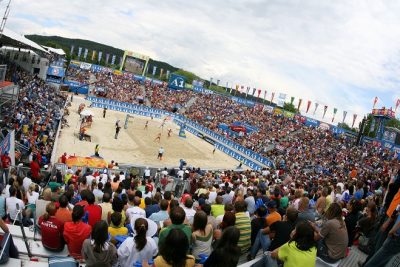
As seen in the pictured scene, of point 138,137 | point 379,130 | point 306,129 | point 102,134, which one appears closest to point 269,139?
point 306,129

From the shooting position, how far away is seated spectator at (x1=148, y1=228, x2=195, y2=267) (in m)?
3.72

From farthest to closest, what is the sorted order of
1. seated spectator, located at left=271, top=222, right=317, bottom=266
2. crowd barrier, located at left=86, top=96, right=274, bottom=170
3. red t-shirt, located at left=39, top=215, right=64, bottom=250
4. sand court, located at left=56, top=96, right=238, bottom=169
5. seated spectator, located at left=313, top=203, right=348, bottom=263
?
crowd barrier, located at left=86, top=96, right=274, bottom=170
sand court, located at left=56, top=96, right=238, bottom=169
seated spectator, located at left=313, top=203, right=348, bottom=263
red t-shirt, located at left=39, top=215, right=64, bottom=250
seated spectator, located at left=271, top=222, right=317, bottom=266

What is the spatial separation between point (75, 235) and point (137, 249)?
119 centimetres

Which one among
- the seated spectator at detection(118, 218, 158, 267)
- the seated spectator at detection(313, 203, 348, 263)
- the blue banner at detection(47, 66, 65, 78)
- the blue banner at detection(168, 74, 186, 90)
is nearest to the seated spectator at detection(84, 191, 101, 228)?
the seated spectator at detection(118, 218, 158, 267)

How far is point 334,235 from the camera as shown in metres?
5.93

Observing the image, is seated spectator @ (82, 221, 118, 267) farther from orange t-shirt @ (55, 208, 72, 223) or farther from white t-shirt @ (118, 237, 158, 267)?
orange t-shirt @ (55, 208, 72, 223)

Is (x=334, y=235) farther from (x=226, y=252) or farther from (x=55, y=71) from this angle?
(x=55, y=71)

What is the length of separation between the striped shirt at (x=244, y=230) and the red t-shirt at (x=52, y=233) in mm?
2796

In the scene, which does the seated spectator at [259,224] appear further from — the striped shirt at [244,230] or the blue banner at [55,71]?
the blue banner at [55,71]

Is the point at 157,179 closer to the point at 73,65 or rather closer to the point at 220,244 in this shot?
the point at 220,244

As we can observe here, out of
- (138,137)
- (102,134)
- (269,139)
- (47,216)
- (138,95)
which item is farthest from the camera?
(138,95)

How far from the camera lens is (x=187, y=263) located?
152 inches

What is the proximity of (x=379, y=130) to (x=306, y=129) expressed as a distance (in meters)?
9.85

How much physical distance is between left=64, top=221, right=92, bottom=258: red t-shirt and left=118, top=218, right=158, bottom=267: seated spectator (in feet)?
2.91
